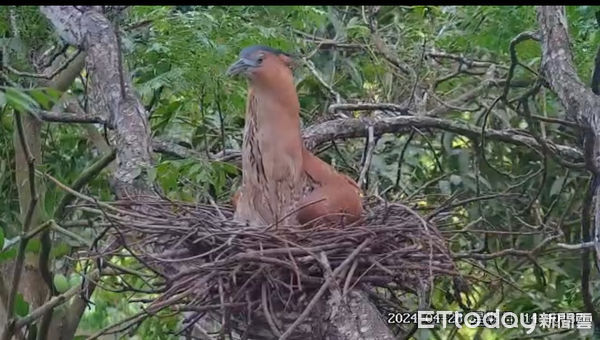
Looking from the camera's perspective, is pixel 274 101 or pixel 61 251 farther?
pixel 61 251

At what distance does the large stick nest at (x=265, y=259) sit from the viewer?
2.42 m

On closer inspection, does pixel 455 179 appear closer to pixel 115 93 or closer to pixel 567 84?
pixel 567 84

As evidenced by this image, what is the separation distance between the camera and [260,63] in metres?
3.15

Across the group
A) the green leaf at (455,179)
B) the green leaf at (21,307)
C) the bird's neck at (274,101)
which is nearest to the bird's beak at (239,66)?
the bird's neck at (274,101)

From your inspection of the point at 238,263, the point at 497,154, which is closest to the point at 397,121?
the point at 238,263

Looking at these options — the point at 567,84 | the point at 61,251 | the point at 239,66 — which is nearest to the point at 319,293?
the point at 567,84

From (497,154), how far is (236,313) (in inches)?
102

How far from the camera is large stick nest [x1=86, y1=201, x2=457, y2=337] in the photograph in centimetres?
242

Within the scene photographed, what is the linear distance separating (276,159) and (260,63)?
31 centimetres

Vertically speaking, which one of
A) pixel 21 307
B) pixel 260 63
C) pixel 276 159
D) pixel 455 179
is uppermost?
pixel 260 63

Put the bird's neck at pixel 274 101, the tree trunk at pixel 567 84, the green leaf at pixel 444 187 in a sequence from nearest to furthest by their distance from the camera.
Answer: the tree trunk at pixel 567 84, the bird's neck at pixel 274 101, the green leaf at pixel 444 187

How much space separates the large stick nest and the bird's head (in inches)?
20.1

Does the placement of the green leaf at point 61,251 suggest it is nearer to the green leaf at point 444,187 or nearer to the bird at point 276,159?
the bird at point 276,159

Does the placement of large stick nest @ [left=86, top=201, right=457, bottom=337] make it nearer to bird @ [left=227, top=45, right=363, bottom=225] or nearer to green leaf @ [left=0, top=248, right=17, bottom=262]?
bird @ [left=227, top=45, right=363, bottom=225]
